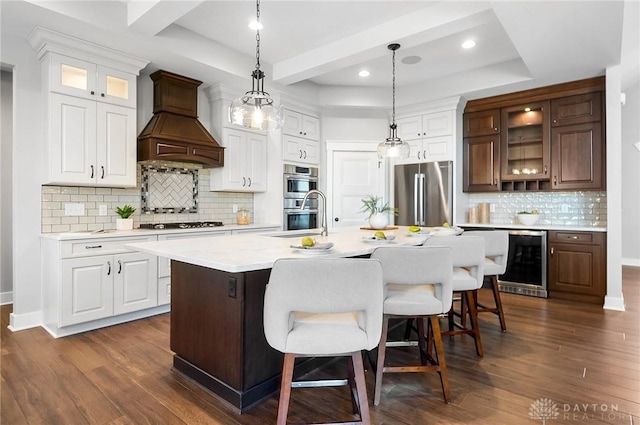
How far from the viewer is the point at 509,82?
14.6ft

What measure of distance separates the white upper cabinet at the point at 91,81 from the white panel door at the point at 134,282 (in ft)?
5.20

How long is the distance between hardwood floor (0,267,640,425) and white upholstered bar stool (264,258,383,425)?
503mm

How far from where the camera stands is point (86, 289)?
3150mm

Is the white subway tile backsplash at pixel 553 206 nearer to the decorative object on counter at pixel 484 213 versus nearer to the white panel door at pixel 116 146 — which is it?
the decorative object on counter at pixel 484 213

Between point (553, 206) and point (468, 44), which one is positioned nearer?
point (468, 44)

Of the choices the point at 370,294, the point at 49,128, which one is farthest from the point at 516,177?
the point at 49,128

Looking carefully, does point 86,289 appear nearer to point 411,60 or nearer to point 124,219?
point 124,219

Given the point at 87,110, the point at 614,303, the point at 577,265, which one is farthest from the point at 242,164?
the point at 614,303

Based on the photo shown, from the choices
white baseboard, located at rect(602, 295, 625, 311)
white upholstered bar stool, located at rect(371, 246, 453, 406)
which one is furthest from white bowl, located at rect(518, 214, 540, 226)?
white upholstered bar stool, located at rect(371, 246, 453, 406)

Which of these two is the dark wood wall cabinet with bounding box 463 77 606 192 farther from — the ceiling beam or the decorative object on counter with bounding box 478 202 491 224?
the ceiling beam

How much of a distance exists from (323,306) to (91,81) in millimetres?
3384

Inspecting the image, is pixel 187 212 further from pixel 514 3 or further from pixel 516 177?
pixel 516 177

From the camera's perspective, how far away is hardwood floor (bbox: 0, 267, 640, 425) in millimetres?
1871

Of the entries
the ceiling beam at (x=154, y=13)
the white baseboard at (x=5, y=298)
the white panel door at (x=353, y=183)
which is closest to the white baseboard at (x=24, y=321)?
the white baseboard at (x=5, y=298)
